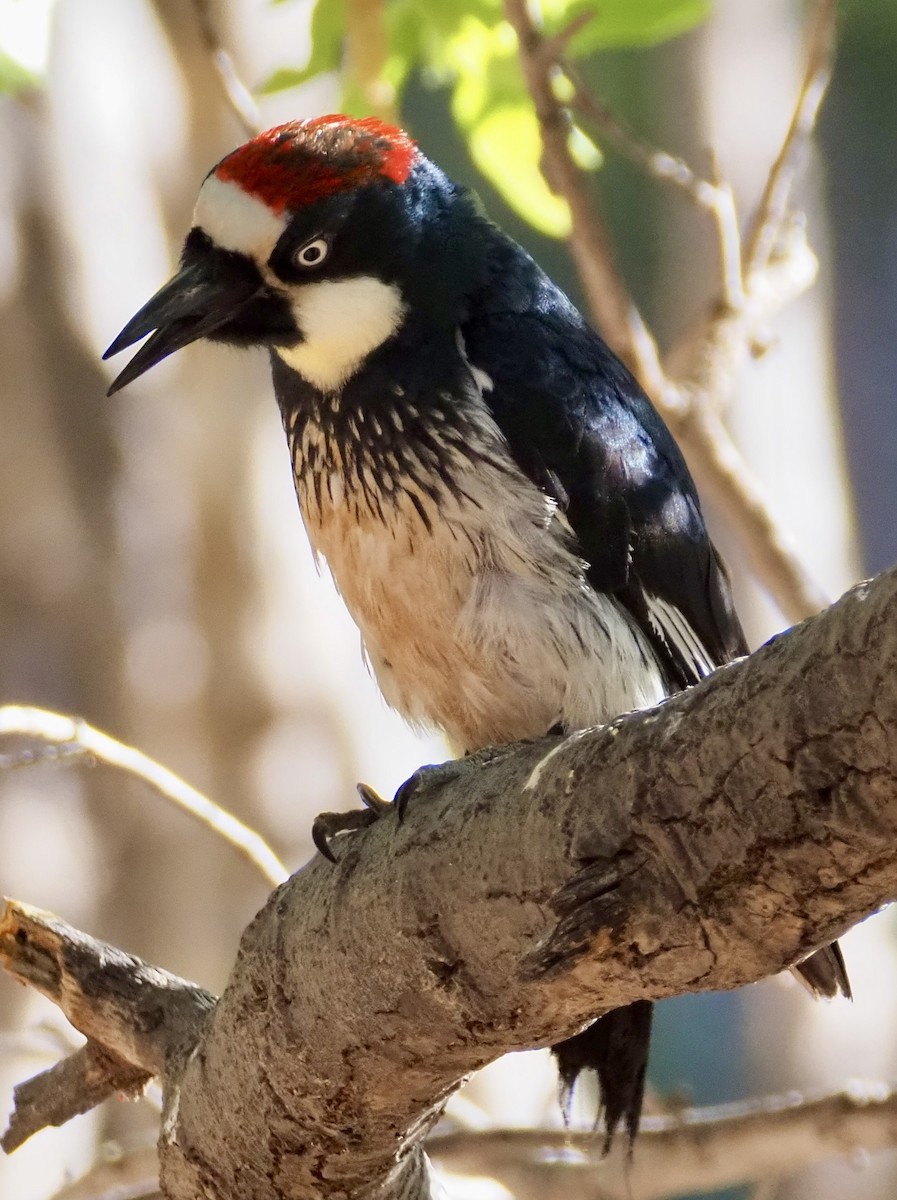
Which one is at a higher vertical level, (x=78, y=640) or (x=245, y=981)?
(x=78, y=640)

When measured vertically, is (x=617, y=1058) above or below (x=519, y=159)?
below

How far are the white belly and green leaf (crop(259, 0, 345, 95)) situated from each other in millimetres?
406

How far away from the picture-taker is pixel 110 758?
4.64ft

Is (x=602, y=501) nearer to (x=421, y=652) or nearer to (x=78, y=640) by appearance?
(x=421, y=652)

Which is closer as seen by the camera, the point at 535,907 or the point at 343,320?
the point at 535,907

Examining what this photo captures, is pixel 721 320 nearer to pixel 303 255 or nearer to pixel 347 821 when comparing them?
pixel 303 255

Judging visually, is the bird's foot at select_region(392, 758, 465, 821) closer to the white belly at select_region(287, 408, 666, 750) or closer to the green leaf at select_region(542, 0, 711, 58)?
the white belly at select_region(287, 408, 666, 750)

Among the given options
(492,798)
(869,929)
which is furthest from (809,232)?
(492,798)

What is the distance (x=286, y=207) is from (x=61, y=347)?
3.94ft

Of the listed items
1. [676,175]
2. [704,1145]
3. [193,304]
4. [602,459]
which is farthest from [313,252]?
[704,1145]

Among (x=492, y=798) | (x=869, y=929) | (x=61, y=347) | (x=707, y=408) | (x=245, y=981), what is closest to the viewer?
(x=492, y=798)

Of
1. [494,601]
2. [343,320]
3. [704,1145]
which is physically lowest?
[704,1145]

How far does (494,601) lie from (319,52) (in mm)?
632

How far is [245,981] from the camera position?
1.16m
